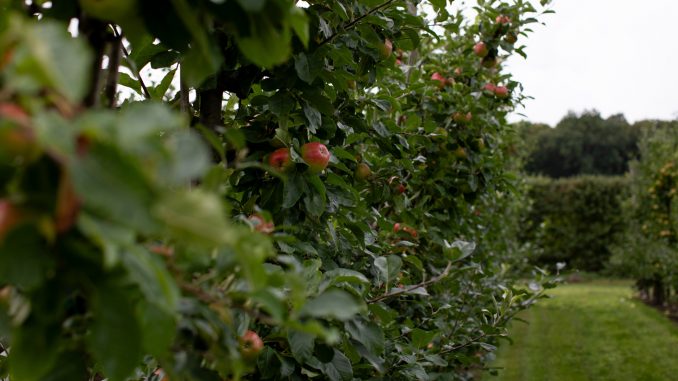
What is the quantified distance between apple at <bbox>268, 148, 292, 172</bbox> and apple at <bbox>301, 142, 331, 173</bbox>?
39 mm

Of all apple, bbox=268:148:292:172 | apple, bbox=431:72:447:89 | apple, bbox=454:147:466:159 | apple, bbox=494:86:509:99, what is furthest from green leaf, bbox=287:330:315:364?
apple, bbox=494:86:509:99

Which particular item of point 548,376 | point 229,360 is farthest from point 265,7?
point 548,376

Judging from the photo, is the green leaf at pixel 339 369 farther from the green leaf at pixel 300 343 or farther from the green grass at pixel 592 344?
the green grass at pixel 592 344

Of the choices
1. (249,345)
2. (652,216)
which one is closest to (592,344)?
(652,216)

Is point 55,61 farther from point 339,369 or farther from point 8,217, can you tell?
point 339,369

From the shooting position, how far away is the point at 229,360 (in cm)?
69

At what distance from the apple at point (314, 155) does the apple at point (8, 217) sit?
98 cm

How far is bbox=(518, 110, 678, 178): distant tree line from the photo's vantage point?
33688 millimetres

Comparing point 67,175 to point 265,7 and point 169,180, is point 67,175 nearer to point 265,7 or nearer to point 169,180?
point 169,180

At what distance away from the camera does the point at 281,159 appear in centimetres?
140

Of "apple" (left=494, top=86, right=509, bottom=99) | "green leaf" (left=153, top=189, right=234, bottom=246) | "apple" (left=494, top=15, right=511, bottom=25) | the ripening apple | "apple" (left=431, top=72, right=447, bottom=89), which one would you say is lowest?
"green leaf" (left=153, top=189, right=234, bottom=246)

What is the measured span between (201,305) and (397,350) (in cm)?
120

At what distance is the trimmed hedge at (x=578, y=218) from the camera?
16391 millimetres

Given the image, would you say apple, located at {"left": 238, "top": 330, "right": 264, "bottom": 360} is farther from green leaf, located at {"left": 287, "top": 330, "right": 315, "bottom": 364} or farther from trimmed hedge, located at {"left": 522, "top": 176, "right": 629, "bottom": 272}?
trimmed hedge, located at {"left": 522, "top": 176, "right": 629, "bottom": 272}
